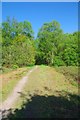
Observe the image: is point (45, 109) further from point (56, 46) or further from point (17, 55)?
point (56, 46)

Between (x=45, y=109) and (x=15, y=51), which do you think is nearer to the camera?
(x=45, y=109)

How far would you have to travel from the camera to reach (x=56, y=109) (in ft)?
38.9

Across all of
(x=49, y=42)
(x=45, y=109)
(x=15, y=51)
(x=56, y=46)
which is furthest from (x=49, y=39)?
(x=45, y=109)

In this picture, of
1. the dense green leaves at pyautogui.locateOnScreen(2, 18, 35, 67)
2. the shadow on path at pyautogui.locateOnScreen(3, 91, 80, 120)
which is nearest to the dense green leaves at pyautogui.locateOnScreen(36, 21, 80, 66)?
the dense green leaves at pyautogui.locateOnScreen(2, 18, 35, 67)

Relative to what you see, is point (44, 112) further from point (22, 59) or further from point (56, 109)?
point (22, 59)

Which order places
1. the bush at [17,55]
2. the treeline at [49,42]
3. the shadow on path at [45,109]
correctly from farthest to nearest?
the treeline at [49,42]
the bush at [17,55]
the shadow on path at [45,109]

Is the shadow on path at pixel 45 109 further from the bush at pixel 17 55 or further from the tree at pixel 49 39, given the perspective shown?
the tree at pixel 49 39

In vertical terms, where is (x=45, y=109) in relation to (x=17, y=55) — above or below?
below

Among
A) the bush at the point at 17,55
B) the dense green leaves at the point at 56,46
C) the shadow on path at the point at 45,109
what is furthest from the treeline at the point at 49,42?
the shadow on path at the point at 45,109

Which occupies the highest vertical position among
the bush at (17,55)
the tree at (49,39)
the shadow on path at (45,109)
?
the tree at (49,39)

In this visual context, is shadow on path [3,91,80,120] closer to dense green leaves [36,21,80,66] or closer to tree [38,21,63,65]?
dense green leaves [36,21,80,66]

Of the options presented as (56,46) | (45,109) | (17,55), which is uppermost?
(56,46)

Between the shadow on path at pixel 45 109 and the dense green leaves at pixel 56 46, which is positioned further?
the dense green leaves at pixel 56 46

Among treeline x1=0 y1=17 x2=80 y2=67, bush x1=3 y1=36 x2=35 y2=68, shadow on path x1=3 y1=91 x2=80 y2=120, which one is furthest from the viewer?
treeline x1=0 y1=17 x2=80 y2=67
